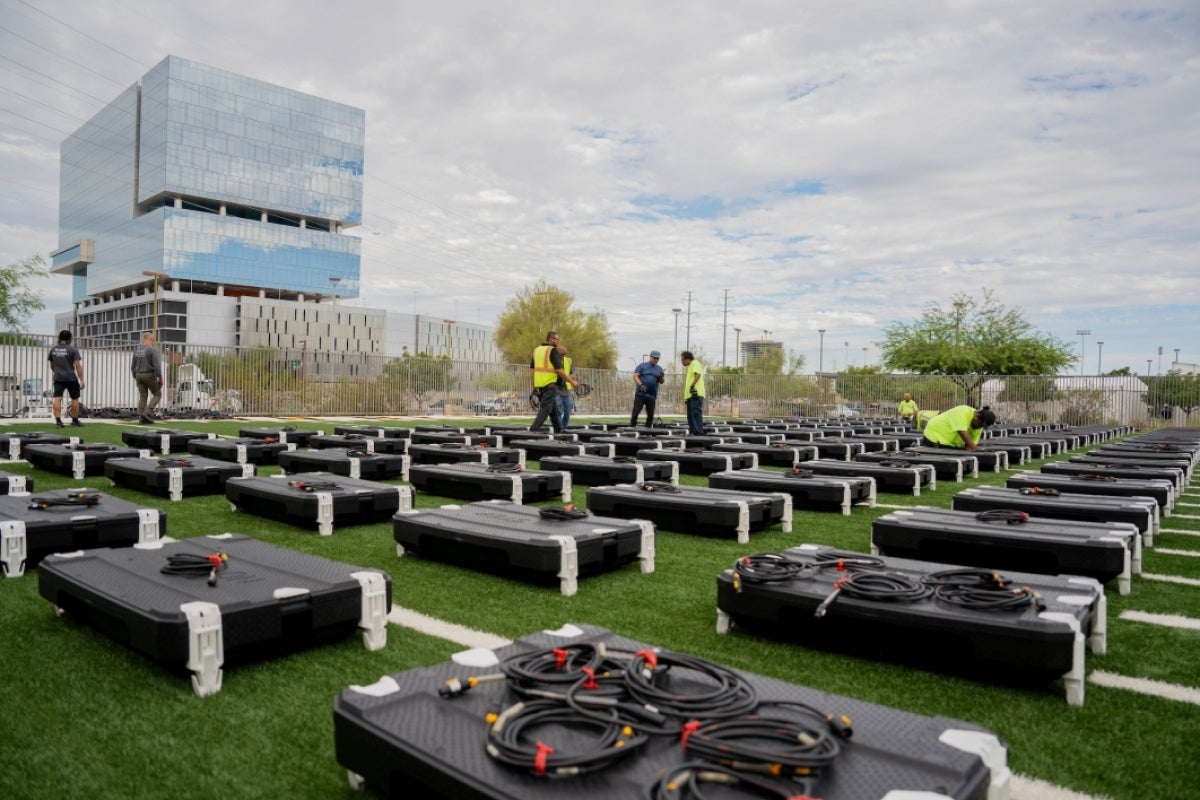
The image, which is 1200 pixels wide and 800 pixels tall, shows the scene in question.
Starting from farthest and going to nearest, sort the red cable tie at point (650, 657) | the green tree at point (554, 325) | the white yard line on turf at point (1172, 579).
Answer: the green tree at point (554, 325), the white yard line on turf at point (1172, 579), the red cable tie at point (650, 657)

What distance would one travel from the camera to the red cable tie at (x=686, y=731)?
185 cm

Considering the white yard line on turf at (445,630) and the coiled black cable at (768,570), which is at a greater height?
the coiled black cable at (768,570)

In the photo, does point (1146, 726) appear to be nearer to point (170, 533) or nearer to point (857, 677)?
point (857, 677)

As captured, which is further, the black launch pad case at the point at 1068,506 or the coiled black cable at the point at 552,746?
the black launch pad case at the point at 1068,506

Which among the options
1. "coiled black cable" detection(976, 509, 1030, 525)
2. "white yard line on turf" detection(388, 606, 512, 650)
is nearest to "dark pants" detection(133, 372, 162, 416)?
"white yard line on turf" detection(388, 606, 512, 650)

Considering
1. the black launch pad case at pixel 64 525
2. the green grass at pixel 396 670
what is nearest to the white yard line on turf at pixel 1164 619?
the green grass at pixel 396 670

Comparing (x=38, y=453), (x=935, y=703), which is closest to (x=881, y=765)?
(x=935, y=703)

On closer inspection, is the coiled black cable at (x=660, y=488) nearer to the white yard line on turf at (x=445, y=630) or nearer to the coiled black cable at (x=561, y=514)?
the coiled black cable at (x=561, y=514)

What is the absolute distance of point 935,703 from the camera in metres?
2.80

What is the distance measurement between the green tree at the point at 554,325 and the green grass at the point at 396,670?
200 feet

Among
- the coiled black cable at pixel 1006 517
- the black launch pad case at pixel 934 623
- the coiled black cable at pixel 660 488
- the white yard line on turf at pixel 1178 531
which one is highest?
the coiled black cable at pixel 1006 517

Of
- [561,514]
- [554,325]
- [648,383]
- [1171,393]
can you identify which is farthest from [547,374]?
[554,325]

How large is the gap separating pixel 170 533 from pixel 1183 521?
8.69m

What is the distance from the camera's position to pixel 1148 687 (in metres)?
2.99
